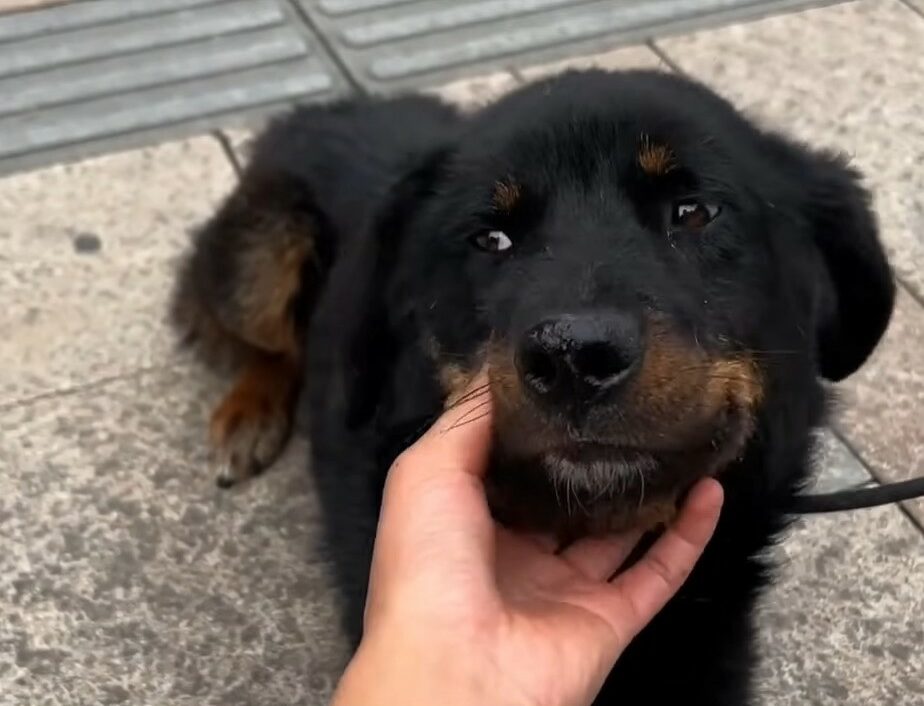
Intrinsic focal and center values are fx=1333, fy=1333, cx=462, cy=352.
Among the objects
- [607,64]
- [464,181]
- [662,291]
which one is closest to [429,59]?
[607,64]

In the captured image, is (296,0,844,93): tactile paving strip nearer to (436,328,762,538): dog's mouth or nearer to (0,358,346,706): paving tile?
(0,358,346,706): paving tile

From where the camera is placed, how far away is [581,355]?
6.37ft

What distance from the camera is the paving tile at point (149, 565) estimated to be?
10.2 ft

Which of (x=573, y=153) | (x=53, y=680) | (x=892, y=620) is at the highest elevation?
(x=573, y=153)

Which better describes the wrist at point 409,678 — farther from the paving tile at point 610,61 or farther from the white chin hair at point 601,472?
the paving tile at point 610,61

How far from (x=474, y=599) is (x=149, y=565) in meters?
1.54

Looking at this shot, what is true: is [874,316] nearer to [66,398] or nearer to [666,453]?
[666,453]

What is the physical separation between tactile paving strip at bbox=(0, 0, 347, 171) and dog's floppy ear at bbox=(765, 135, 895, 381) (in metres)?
2.42

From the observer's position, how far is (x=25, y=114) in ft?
15.1

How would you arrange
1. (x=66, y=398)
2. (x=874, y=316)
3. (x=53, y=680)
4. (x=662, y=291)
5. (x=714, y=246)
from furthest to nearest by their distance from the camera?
(x=66, y=398)
(x=53, y=680)
(x=874, y=316)
(x=714, y=246)
(x=662, y=291)

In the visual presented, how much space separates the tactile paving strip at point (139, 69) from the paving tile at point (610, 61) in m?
0.70

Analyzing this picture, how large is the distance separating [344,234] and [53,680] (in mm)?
1311

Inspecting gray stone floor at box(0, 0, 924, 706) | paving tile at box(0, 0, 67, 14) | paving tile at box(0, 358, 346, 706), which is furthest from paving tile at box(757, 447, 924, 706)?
paving tile at box(0, 0, 67, 14)

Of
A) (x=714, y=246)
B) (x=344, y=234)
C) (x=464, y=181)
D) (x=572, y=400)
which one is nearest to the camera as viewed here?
(x=572, y=400)
